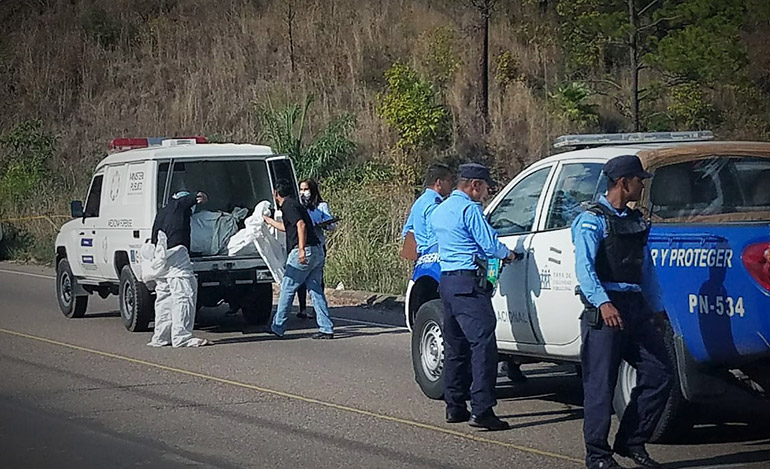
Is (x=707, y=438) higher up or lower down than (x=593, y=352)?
lower down

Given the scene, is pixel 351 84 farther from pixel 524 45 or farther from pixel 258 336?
pixel 258 336

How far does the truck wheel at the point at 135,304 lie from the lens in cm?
1423

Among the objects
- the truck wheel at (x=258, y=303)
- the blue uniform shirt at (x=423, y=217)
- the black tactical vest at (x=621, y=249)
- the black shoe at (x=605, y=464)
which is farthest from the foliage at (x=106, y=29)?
the black shoe at (x=605, y=464)

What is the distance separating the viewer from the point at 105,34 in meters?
45.1

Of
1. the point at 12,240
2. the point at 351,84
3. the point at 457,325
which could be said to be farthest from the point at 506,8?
the point at 457,325

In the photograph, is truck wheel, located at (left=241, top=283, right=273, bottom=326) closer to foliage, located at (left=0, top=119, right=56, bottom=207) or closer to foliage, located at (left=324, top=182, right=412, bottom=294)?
foliage, located at (left=324, top=182, right=412, bottom=294)

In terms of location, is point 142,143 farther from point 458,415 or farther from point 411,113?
point 411,113

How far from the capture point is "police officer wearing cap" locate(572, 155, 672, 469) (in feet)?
23.3

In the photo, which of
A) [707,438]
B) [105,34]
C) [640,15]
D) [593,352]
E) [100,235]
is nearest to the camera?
[593,352]

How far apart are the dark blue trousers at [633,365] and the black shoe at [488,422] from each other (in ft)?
4.72

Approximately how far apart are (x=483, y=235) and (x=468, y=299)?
1.57ft

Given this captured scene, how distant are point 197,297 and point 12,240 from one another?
15355 mm

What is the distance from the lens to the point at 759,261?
7594 mm

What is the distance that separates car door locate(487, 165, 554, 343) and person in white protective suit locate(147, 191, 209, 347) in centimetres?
469
